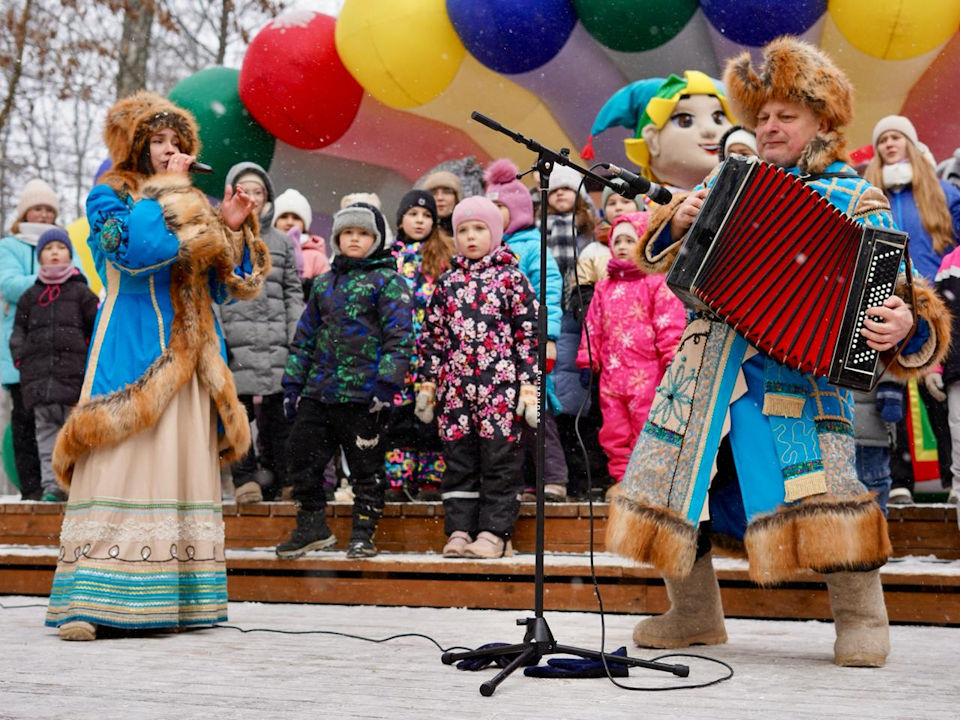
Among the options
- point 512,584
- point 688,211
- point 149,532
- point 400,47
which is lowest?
point 512,584

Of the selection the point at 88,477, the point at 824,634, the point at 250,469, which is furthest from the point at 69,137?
the point at 824,634

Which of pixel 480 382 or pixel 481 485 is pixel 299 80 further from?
pixel 481 485

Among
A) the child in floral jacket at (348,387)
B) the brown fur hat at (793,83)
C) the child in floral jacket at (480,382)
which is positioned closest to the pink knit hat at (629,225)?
the child in floral jacket at (480,382)

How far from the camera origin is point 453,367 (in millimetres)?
5266

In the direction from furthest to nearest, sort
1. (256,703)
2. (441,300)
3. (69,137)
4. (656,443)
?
1. (69,137)
2. (441,300)
3. (656,443)
4. (256,703)

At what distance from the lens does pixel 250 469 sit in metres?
6.14

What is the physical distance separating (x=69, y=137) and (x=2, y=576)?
15.2 meters

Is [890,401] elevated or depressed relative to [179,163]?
depressed

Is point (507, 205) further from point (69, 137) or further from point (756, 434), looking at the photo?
point (69, 137)

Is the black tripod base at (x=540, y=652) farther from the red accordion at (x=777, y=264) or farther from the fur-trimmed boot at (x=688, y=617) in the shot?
the red accordion at (x=777, y=264)

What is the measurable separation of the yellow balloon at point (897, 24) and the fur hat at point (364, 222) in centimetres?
362

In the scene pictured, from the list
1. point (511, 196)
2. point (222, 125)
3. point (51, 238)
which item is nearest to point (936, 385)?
point (511, 196)

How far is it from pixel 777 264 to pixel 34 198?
593 centimetres

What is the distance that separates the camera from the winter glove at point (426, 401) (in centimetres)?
532
